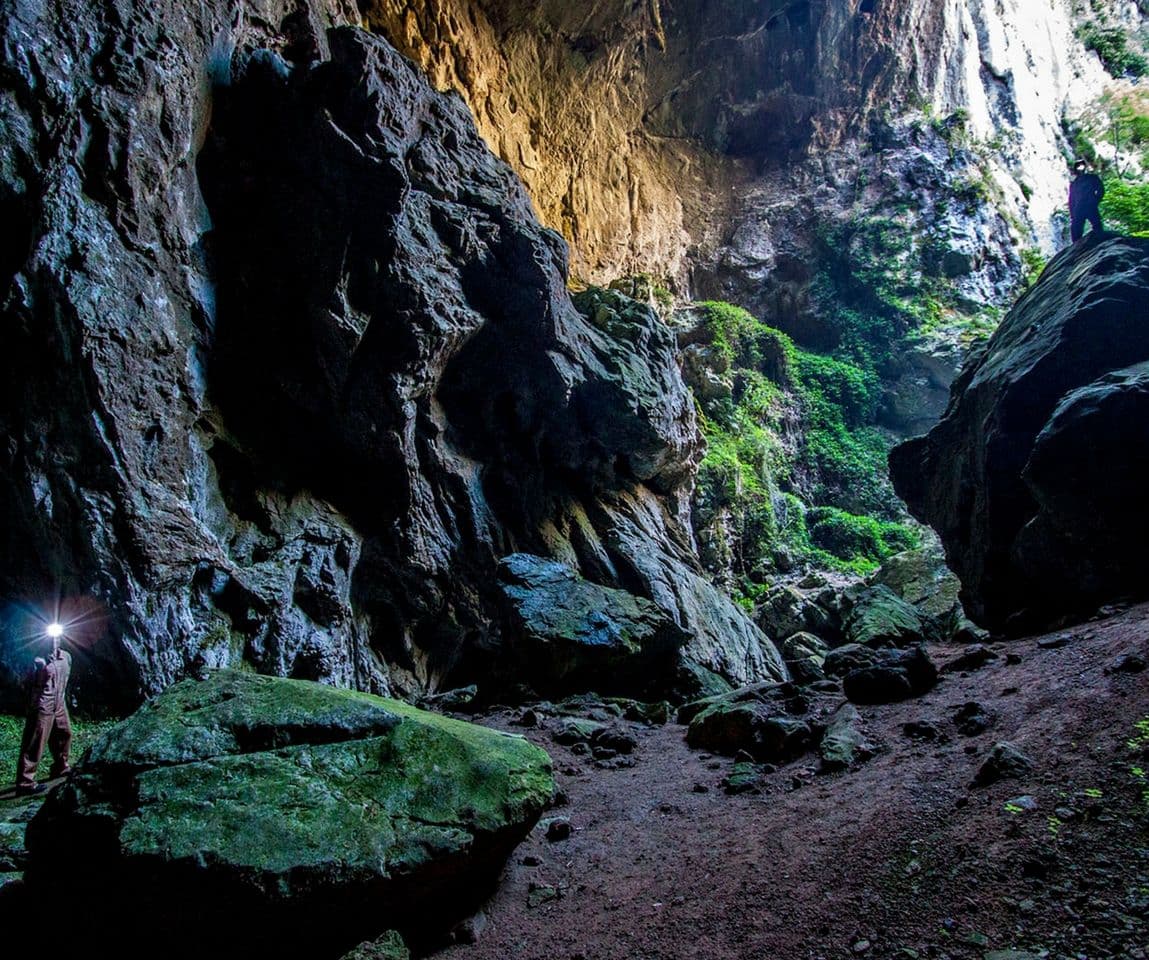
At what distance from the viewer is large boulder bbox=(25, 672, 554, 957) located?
2.67m

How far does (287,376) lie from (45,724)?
672 cm

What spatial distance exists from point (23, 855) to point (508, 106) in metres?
22.5

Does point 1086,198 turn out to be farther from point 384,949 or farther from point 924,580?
Answer: point 384,949

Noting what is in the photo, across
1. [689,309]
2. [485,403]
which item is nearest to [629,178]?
[689,309]

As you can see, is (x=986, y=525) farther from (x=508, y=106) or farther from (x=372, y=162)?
(x=508, y=106)

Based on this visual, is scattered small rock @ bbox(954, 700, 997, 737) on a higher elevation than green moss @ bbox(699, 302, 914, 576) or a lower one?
lower

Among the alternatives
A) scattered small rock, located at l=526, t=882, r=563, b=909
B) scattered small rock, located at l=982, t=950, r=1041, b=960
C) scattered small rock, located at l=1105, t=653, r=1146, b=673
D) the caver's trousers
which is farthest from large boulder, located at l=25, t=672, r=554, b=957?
scattered small rock, located at l=1105, t=653, r=1146, b=673

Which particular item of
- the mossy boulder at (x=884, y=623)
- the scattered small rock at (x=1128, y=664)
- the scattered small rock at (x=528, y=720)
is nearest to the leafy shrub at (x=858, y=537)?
the mossy boulder at (x=884, y=623)

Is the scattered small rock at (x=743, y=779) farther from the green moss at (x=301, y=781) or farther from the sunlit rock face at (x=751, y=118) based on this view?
the sunlit rock face at (x=751, y=118)

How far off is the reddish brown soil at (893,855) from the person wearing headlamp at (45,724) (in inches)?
193

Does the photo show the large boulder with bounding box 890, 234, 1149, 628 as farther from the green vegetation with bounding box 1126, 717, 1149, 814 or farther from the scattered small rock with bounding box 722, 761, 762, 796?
the scattered small rock with bounding box 722, 761, 762, 796

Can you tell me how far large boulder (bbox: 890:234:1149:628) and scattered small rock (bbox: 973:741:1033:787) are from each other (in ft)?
15.3

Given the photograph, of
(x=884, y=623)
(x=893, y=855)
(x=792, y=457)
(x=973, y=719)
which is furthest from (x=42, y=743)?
(x=792, y=457)

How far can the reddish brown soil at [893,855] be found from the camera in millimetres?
2402
